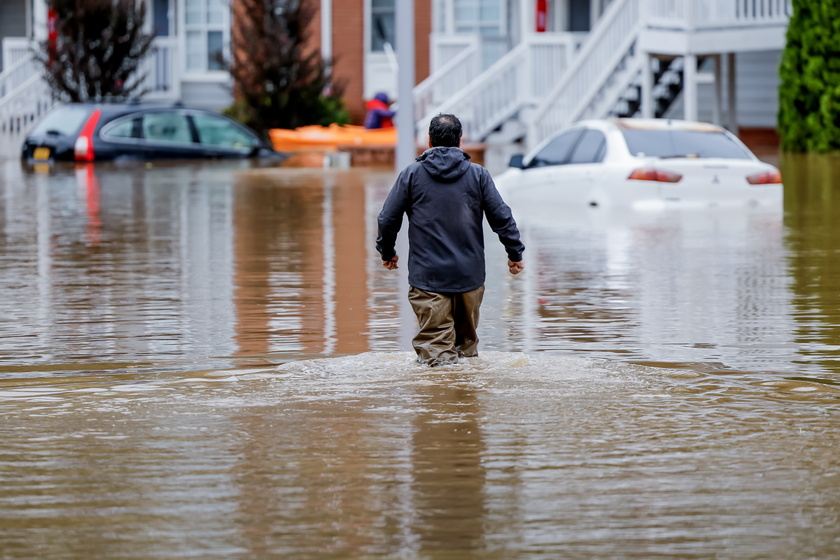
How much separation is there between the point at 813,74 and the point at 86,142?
487 inches

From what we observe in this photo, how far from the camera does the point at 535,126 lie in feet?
103

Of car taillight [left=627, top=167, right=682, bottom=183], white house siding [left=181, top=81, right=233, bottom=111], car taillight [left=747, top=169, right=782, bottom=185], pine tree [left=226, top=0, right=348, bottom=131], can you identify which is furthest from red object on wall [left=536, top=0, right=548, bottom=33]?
car taillight [left=627, top=167, right=682, bottom=183]

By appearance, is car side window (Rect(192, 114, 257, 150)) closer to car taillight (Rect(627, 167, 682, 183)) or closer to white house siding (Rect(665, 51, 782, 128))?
white house siding (Rect(665, 51, 782, 128))

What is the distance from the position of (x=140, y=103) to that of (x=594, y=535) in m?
26.7

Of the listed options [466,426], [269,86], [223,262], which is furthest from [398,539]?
[269,86]

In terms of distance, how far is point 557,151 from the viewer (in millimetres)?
20094

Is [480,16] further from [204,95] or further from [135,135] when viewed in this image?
[135,135]

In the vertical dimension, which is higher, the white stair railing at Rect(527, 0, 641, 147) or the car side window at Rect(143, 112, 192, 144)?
the white stair railing at Rect(527, 0, 641, 147)

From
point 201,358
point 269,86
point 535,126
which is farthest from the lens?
point 269,86

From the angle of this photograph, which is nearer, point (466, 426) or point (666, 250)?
point (466, 426)

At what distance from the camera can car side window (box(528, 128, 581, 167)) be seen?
20.0 m

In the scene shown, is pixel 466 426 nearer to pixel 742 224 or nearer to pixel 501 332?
pixel 501 332

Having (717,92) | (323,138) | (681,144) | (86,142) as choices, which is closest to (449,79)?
(323,138)

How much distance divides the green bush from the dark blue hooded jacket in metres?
21.2
